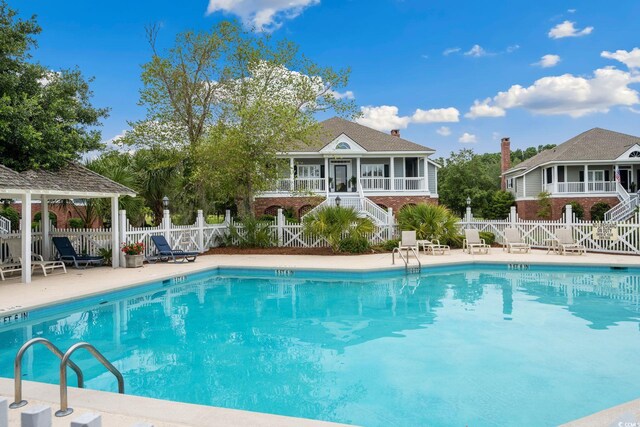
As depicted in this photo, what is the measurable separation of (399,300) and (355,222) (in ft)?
28.0

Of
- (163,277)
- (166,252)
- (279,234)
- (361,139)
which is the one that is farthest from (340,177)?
(163,277)

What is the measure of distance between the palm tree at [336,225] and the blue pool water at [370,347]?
5.91 metres

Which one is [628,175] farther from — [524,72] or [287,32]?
[287,32]

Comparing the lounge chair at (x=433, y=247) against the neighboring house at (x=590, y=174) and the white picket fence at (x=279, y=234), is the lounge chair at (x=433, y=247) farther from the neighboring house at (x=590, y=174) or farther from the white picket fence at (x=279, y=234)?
the neighboring house at (x=590, y=174)

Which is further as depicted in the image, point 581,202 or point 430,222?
point 581,202

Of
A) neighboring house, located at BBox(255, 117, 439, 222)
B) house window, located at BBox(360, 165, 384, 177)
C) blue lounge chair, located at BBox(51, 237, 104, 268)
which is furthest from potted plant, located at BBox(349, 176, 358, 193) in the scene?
blue lounge chair, located at BBox(51, 237, 104, 268)

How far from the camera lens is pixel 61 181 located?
560 inches

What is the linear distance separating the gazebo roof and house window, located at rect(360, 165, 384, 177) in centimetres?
1758

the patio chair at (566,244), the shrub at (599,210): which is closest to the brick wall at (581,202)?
the shrub at (599,210)

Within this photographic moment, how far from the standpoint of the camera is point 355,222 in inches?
772

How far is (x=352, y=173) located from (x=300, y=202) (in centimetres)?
490

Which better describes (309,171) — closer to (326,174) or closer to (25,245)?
(326,174)

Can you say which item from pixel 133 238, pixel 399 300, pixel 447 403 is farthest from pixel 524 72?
pixel 447 403

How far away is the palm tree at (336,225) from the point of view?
62.3ft
